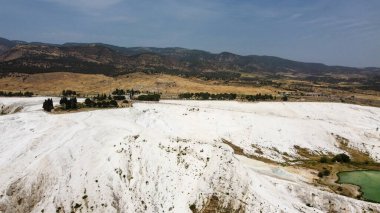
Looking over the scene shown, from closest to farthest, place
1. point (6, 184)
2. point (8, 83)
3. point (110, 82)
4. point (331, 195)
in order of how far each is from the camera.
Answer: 1. point (6, 184)
2. point (331, 195)
3. point (8, 83)
4. point (110, 82)

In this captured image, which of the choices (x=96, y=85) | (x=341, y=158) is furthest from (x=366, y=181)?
(x=96, y=85)

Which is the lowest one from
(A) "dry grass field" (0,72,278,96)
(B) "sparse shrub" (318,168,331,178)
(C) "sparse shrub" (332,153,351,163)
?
(C) "sparse shrub" (332,153,351,163)

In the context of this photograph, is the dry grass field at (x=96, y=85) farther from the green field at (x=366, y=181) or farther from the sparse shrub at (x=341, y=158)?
the green field at (x=366, y=181)

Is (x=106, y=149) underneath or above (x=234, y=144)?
above

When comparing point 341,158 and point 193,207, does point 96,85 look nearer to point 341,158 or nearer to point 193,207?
point 341,158

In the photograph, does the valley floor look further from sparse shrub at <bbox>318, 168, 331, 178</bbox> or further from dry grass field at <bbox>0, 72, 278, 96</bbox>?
dry grass field at <bbox>0, 72, 278, 96</bbox>

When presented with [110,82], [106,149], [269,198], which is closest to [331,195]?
[269,198]

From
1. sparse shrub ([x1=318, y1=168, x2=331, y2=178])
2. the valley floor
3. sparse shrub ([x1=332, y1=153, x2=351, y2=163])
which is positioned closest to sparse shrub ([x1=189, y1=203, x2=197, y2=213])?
the valley floor

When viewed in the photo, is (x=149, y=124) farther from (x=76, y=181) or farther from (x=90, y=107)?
(x=76, y=181)
